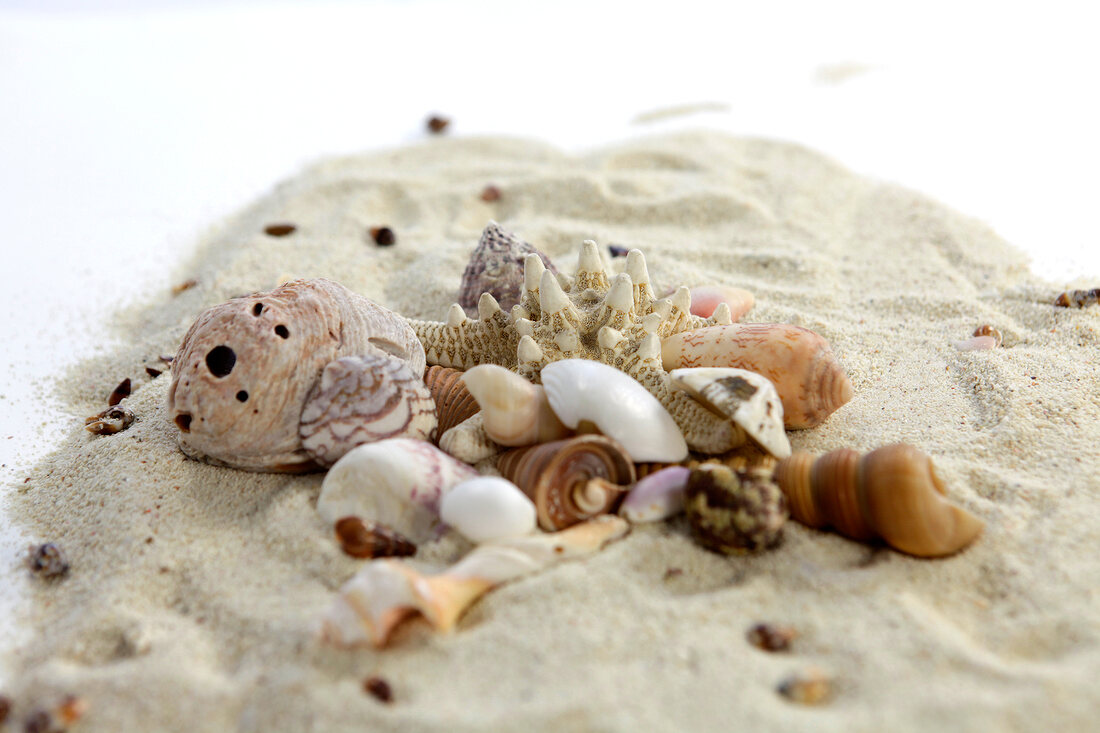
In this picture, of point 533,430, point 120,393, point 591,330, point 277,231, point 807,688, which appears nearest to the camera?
point 807,688

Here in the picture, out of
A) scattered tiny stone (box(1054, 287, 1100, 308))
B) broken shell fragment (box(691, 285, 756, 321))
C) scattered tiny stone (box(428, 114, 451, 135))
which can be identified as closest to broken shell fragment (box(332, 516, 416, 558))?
broken shell fragment (box(691, 285, 756, 321))

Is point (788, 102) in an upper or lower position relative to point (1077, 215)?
upper

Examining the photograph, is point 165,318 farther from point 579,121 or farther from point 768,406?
point 579,121

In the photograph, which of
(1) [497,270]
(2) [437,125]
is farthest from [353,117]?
(1) [497,270]

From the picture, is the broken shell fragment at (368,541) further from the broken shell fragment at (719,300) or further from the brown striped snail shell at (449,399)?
the broken shell fragment at (719,300)

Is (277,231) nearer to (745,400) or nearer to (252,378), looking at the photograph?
(252,378)

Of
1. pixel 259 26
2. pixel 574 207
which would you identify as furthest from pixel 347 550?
pixel 259 26
